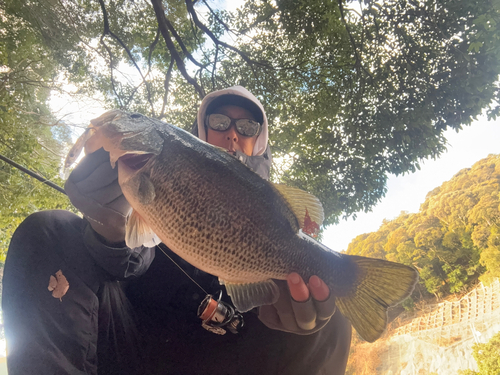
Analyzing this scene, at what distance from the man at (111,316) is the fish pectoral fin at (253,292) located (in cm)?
16

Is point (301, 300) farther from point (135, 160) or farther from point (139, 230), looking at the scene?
point (135, 160)

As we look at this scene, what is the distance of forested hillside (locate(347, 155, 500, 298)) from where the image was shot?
18.2 m

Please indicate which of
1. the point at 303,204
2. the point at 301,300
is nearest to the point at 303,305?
the point at 301,300

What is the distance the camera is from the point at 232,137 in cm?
210

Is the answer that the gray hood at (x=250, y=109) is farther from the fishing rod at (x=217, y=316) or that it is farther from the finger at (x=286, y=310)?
the finger at (x=286, y=310)

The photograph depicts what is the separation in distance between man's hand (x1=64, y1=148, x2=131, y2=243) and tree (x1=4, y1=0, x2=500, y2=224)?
3.73 meters

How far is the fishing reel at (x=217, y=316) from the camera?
1255 mm

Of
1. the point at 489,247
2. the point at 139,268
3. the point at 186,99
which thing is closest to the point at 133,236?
the point at 139,268

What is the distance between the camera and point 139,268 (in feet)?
4.47

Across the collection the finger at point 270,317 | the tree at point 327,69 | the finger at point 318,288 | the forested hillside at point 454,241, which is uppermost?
the tree at point 327,69

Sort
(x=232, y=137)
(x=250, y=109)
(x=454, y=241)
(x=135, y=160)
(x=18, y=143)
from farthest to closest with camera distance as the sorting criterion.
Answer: (x=454, y=241), (x=18, y=143), (x=250, y=109), (x=232, y=137), (x=135, y=160)

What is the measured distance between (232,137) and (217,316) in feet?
4.56

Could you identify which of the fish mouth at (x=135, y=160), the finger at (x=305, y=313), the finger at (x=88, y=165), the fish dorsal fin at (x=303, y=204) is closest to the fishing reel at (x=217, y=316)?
the finger at (x=305, y=313)

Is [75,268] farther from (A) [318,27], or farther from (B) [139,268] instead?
(A) [318,27]
